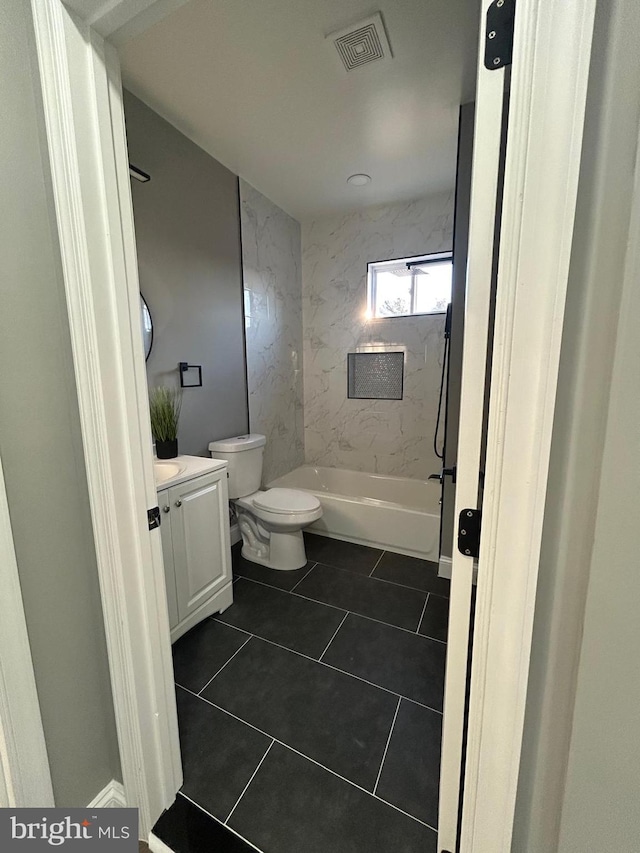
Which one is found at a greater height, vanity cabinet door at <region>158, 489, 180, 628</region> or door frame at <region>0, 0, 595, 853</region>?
door frame at <region>0, 0, 595, 853</region>

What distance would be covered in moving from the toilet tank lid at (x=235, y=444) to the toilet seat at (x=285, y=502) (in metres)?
0.35

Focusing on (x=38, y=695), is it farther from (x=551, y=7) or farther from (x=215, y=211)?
(x=215, y=211)

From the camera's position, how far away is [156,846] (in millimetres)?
963

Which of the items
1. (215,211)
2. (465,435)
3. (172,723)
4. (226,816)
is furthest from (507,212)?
(215,211)

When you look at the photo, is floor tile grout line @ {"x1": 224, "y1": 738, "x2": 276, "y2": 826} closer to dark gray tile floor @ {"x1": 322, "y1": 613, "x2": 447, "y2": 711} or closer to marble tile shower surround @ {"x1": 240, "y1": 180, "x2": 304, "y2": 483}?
dark gray tile floor @ {"x1": 322, "y1": 613, "x2": 447, "y2": 711}

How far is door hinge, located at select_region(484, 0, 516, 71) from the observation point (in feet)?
1.59

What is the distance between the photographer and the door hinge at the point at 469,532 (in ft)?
2.00

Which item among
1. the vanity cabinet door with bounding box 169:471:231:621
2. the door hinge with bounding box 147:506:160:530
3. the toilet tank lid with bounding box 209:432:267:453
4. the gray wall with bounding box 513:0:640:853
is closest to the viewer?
the gray wall with bounding box 513:0:640:853

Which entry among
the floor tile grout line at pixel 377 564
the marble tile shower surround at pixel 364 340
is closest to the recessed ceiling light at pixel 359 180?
the marble tile shower surround at pixel 364 340

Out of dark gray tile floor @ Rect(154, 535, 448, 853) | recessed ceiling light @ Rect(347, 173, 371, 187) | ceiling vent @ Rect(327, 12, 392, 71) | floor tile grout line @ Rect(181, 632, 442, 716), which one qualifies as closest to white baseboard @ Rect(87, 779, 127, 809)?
dark gray tile floor @ Rect(154, 535, 448, 853)

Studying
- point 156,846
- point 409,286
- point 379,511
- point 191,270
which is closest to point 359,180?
point 409,286

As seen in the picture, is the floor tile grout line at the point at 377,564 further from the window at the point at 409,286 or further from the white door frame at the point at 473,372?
the window at the point at 409,286

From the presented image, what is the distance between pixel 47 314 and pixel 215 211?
1.86m

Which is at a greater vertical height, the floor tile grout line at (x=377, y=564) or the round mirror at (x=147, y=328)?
the round mirror at (x=147, y=328)
